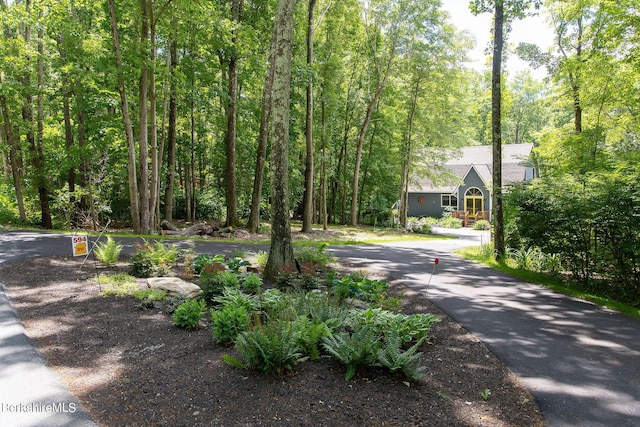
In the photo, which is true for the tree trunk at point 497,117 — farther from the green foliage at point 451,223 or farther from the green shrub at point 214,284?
the green foliage at point 451,223

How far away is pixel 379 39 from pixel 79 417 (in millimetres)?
25567

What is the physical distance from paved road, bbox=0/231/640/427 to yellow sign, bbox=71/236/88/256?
1648mm

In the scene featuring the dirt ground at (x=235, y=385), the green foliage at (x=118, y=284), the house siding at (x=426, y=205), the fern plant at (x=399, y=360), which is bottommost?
the dirt ground at (x=235, y=385)

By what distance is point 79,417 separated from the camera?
3.14 meters

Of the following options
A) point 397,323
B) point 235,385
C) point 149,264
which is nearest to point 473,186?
point 149,264

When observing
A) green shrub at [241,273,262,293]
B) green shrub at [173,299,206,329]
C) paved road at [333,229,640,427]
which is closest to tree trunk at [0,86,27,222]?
green shrub at [241,273,262,293]

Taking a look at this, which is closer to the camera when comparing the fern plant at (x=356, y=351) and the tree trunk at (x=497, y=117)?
the fern plant at (x=356, y=351)

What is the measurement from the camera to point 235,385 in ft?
12.2

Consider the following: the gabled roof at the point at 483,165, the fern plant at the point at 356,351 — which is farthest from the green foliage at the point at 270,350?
the gabled roof at the point at 483,165

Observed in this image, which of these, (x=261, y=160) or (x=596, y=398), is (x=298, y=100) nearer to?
(x=261, y=160)

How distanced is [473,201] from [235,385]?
36894 millimetres

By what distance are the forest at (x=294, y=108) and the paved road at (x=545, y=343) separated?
176cm

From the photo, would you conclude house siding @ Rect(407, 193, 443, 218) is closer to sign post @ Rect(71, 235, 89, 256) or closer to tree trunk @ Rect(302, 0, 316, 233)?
tree trunk @ Rect(302, 0, 316, 233)

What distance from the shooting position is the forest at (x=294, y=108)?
376 inches
